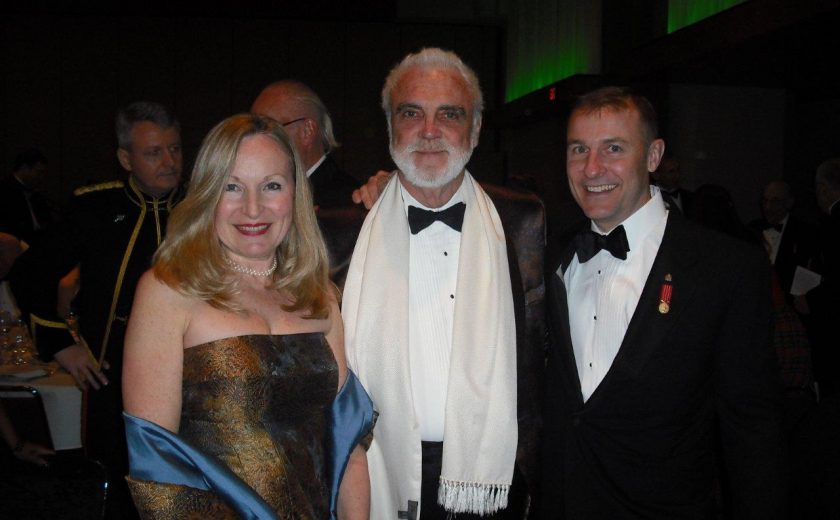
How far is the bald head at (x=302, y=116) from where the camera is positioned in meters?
3.82

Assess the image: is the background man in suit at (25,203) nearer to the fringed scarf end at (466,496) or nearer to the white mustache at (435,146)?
the white mustache at (435,146)

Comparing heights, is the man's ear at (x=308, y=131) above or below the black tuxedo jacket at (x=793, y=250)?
above

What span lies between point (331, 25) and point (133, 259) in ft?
30.4

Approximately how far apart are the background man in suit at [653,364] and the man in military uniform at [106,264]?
180 cm

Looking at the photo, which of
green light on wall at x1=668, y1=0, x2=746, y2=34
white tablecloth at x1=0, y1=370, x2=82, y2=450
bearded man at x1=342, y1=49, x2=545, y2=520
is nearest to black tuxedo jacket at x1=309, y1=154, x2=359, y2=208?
bearded man at x1=342, y1=49, x2=545, y2=520

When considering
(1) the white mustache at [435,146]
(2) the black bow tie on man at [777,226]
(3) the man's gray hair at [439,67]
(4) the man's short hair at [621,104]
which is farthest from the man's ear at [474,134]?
(2) the black bow tie on man at [777,226]

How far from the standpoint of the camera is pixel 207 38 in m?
11.6

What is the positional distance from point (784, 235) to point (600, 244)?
4036mm

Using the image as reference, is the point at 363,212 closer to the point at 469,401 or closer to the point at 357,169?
the point at 469,401

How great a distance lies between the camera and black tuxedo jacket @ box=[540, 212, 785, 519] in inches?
83.0

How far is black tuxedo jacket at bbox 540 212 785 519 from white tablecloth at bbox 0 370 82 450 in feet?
8.37

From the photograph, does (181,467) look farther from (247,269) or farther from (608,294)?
(608,294)

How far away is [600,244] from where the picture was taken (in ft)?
7.68

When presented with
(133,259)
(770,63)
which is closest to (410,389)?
(133,259)
